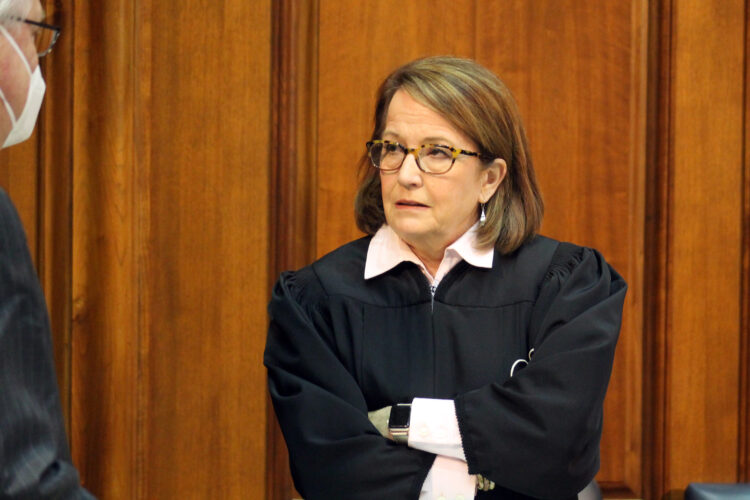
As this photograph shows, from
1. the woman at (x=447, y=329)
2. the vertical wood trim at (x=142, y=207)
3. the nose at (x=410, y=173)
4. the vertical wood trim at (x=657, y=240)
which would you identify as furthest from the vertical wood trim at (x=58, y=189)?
the vertical wood trim at (x=657, y=240)

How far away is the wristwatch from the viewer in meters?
1.87

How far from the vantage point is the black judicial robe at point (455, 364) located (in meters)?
1.81

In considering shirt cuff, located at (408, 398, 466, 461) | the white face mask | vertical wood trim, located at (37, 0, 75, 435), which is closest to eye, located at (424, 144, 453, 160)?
shirt cuff, located at (408, 398, 466, 461)

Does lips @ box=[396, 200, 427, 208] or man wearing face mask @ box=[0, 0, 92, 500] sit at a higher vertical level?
lips @ box=[396, 200, 427, 208]

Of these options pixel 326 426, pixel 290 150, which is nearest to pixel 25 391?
pixel 326 426

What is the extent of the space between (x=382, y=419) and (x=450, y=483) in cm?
18

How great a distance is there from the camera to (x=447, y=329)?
1.99 m

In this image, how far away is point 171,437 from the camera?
2438 mm

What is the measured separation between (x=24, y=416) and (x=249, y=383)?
129 cm

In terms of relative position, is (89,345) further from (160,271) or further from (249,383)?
(249,383)

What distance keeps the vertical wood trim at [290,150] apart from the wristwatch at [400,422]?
0.64m

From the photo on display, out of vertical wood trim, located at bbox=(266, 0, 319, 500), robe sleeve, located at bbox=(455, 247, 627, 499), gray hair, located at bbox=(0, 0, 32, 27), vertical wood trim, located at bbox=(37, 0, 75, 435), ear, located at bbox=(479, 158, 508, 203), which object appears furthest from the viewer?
vertical wood trim, located at bbox=(266, 0, 319, 500)

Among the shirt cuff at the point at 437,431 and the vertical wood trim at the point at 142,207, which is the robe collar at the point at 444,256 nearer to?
the shirt cuff at the point at 437,431

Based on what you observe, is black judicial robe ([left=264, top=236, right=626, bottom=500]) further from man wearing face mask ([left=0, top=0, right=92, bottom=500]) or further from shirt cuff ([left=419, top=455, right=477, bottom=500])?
man wearing face mask ([left=0, top=0, right=92, bottom=500])
